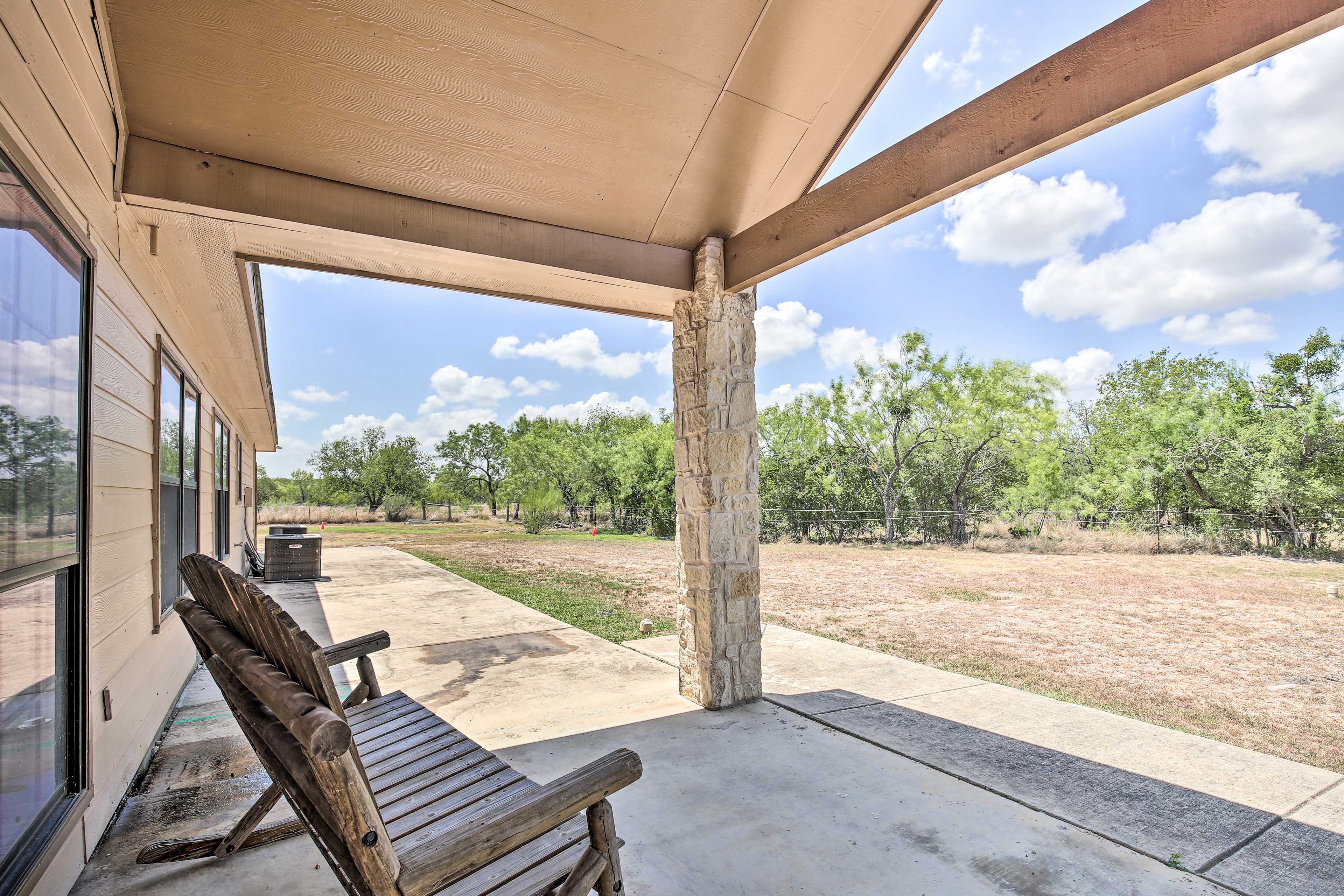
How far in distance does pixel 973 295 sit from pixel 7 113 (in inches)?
1373

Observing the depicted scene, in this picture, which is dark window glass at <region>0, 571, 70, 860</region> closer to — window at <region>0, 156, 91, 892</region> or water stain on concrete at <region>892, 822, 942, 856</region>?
window at <region>0, 156, 91, 892</region>

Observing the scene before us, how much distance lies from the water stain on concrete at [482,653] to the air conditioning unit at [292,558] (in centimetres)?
501

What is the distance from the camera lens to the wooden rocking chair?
3.19 ft

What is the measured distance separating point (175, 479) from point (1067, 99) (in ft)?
15.2

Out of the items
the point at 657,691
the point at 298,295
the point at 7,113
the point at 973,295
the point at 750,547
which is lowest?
the point at 657,691

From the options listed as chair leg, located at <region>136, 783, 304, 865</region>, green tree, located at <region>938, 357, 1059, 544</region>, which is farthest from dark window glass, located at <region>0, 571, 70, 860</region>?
green tree, located at <region>938, 357, 1059, 544</region>

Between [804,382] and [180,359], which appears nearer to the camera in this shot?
[180,359]

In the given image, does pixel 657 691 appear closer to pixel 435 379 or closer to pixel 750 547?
pixel 750 547

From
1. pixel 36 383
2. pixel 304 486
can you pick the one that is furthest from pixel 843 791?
pixel 304 486

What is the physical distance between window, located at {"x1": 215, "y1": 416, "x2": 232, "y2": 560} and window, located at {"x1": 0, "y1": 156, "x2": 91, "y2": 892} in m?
4.57

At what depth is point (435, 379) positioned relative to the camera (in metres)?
100

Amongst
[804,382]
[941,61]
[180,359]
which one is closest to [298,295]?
[804,382]

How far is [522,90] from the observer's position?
7.80 ft

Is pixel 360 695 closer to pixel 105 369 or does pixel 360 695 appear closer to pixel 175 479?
pixel 105 369
